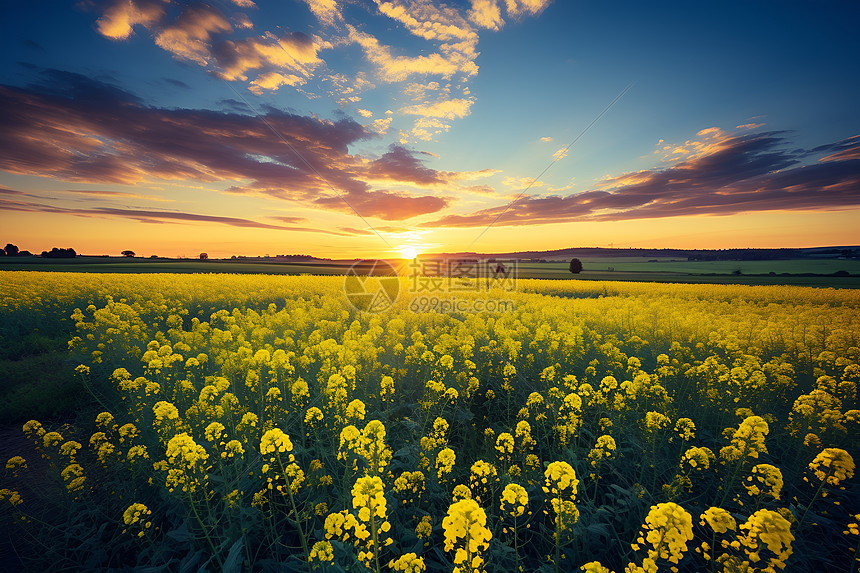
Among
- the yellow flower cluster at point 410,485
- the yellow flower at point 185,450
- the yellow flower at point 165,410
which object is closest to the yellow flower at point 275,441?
the yellow flower at point 185,450

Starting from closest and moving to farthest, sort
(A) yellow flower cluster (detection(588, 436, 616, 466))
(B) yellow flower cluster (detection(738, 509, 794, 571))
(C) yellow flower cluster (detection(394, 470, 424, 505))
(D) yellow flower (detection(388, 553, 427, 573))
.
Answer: (B) yellow flower cluster (detection(738, 509, 794, 571)) < (D) yellow flower (detection(388, 553, 427, 573)) < (C) yellow flower cluster (detection(394, 470, 424, 505)) < (A) yellow flower cluster (detection(588, 436, 616, 466))

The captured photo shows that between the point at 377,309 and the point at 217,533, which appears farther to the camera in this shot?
the point at 377,309

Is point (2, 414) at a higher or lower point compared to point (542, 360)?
lower

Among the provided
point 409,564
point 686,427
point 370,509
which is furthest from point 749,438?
point 370,509

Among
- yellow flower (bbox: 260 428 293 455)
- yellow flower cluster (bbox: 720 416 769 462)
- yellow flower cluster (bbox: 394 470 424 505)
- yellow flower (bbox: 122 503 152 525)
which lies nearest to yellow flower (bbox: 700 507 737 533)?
yellow flower cluster (bbox: 720 416 769 462)

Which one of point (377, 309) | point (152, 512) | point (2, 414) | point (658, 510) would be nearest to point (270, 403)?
point (152, 512)

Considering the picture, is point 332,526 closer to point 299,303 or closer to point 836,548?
point 836,548

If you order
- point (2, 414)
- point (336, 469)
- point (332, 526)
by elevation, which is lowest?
point (2, 414)

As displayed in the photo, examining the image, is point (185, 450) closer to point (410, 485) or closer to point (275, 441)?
point (275, 441)

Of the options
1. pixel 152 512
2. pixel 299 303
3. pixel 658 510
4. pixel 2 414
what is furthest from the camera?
pixel 299 303

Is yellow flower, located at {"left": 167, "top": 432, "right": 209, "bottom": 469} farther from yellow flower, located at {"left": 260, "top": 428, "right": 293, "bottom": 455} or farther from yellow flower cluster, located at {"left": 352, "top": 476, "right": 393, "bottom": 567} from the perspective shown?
yellow flower cluster, located at {"left": 352, "top": 476, "right": 393, "bottom": 567}

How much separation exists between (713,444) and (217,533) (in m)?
6.95

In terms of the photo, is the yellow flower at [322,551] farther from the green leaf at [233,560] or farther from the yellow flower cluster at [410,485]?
the yellow flower cluster at [410,485]

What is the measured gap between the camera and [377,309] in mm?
15141
